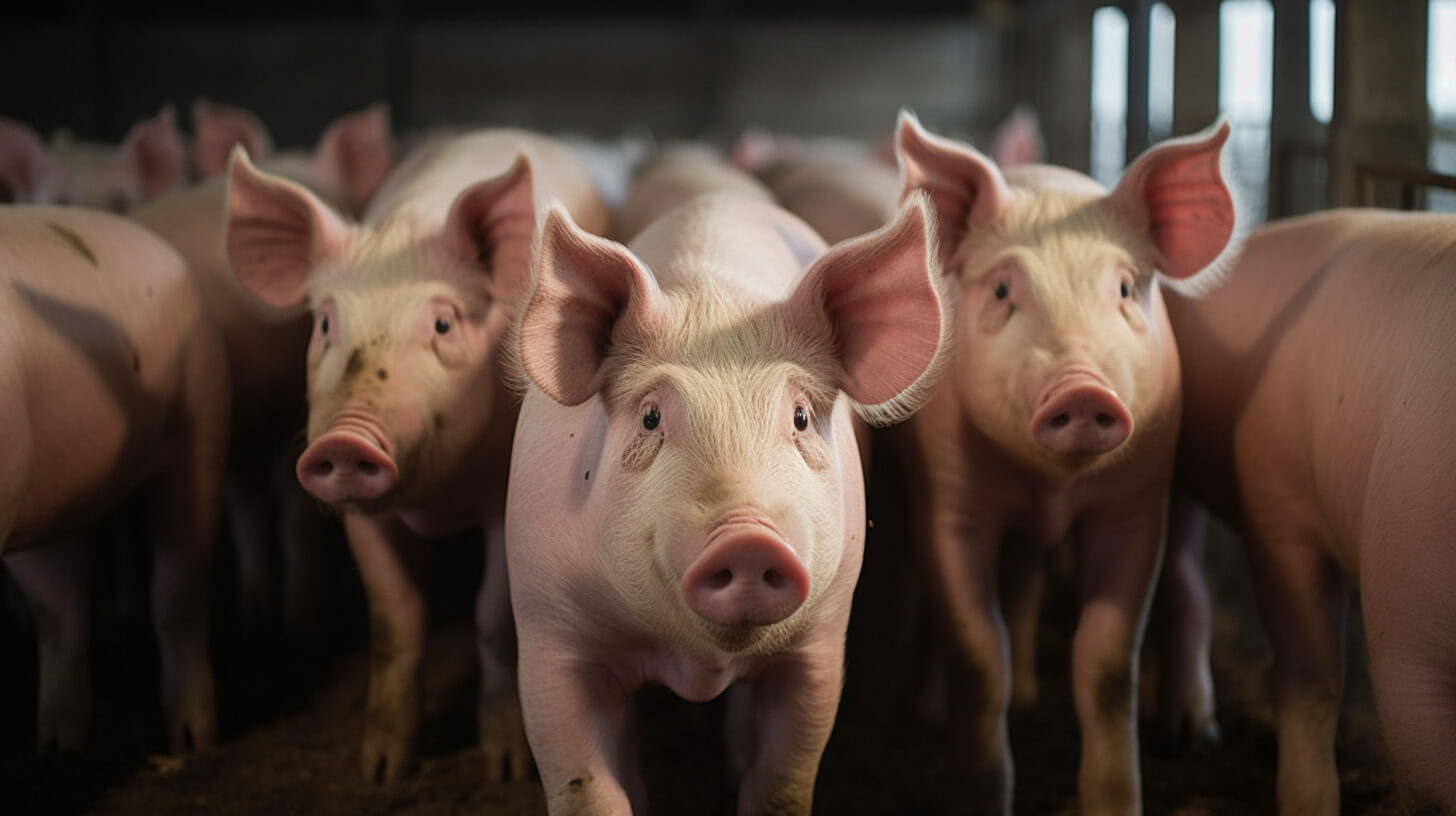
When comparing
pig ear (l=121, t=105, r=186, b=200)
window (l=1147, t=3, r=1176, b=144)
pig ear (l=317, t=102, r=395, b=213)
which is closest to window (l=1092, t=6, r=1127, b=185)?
window (l=1147, t=3, r=1176, b=144)

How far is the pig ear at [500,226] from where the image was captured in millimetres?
3631

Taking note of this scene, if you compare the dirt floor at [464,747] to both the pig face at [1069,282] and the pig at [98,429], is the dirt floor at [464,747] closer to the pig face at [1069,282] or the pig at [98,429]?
the pig at [98,429]

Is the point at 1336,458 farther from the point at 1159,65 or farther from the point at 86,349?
the point at 1159,65

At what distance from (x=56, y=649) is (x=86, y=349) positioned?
1124 mm

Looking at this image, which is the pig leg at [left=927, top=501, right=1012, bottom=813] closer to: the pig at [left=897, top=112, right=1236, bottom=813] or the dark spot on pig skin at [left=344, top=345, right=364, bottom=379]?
the pig at [left=897, top=112, right=1236, bottom=813]

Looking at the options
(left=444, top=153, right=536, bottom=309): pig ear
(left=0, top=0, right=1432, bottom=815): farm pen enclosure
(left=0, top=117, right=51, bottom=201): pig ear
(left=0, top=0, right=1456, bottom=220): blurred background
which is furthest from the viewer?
(left=0, top=0, right=1456, bottom=220): blurred background

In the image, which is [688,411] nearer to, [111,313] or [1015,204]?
[1015,204]

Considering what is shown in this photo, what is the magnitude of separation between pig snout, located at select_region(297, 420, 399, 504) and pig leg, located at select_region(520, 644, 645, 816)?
610mm

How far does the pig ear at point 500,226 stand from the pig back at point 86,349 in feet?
3.04

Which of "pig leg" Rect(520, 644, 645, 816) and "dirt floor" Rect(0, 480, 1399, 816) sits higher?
"pig leg" Rect(520, 644, 645, 816)

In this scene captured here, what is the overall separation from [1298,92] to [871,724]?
348 centimetres

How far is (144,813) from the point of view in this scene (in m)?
3.67

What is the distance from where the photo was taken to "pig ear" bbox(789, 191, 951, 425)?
2.55 meters

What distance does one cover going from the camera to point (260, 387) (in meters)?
4.97
